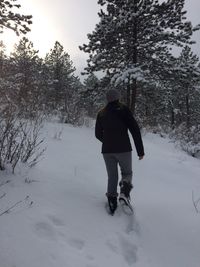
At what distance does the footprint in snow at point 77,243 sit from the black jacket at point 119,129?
1684 millimetres

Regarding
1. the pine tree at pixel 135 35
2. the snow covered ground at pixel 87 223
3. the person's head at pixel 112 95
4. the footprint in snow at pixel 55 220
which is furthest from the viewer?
the pine tree at pixel 135 35

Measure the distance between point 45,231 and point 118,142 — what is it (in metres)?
1.93

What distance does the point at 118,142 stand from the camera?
230 inches

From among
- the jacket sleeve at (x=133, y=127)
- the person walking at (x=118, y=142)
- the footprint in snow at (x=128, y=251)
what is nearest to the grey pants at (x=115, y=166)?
the person walking at (x=118, y=142)

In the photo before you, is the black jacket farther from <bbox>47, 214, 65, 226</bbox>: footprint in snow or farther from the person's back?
<bbox>47, 214, 65, 226</bbox>: footprint in snow

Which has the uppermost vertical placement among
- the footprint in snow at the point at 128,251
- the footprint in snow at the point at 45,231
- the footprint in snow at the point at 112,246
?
the footprint in snow at the point at 45,231

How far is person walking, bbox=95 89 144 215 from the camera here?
19.2 feet

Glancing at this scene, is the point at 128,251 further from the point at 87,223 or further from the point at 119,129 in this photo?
the point at 119,129

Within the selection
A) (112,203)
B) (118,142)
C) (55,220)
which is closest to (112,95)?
(118,142)

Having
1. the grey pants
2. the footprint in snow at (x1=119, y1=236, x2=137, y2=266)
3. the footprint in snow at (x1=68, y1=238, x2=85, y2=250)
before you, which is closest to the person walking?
the grey pants

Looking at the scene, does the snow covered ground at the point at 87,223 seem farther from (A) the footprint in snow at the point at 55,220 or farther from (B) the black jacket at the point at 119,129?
(B) the black jacket at the point at 119,129

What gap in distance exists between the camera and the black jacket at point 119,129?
5.86 m

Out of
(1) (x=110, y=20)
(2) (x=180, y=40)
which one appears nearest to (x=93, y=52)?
(1) (x=110, y=20)

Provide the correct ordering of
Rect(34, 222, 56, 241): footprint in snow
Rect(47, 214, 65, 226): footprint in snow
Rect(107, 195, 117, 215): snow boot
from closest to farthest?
1. Rect(34, 222, 56, 241): footprint in snow
2. Rect(47, 214, 65, 226): footprint in snow
3. Rect(107, 195, 117, 215): snow boot
